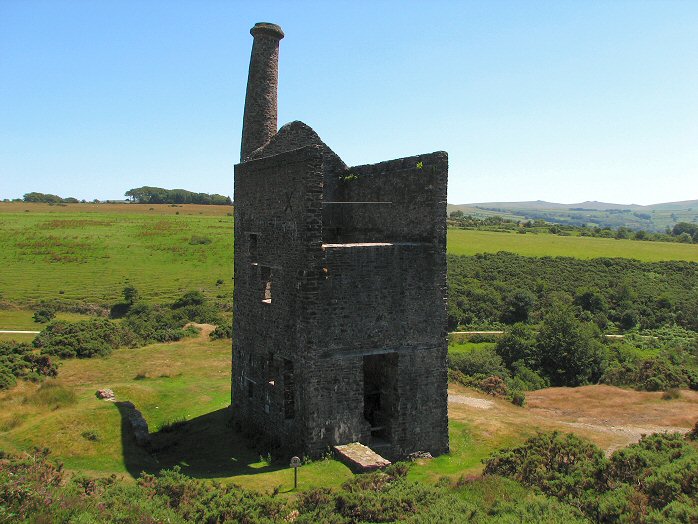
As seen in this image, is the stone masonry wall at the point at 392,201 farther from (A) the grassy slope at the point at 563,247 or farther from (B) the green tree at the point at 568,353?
(A) the grassy slope at the point at 563,247

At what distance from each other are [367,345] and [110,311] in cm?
3201

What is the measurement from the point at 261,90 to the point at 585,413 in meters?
16.0

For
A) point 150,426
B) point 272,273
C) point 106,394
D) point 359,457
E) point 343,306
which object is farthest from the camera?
point 106,394

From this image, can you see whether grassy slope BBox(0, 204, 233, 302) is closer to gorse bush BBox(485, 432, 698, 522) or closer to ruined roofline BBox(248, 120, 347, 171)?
ruined roofline BBox(248, 120, 347, 171)

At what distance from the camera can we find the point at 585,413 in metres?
20.9

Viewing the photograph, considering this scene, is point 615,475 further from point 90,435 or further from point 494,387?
point 494,387

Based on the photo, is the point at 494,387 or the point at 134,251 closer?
the point at 494,387

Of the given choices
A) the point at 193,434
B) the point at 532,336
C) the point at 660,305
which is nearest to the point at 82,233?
the point at 532,336

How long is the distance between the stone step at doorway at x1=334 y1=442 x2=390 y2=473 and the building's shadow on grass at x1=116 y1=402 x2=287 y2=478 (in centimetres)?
136

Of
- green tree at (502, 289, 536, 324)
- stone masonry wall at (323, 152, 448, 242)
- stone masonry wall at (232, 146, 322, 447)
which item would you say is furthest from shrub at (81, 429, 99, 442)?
green tree at (502, 289, 536, 324)

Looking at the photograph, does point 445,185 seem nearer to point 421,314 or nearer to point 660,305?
point 421,314

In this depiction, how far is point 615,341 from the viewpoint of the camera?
37.2 metres

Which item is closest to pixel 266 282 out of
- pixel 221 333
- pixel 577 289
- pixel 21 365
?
pixel 21 365

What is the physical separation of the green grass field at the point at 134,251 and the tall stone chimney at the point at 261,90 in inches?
1164
